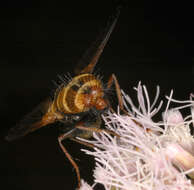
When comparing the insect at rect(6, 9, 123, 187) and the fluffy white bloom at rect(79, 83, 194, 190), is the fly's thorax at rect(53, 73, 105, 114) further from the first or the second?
the fluffy white bloom at rect(79, 83, 194, 190)

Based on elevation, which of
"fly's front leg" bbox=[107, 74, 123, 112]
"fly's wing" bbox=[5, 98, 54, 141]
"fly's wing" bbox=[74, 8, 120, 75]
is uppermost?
"fly's wing" bbox=[74, 8, 120, 75]

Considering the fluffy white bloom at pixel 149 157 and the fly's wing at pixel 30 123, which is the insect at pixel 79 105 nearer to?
the fly's wing at pixel 30 123

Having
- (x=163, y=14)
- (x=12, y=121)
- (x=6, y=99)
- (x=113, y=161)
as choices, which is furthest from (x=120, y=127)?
(x=163, y=14)

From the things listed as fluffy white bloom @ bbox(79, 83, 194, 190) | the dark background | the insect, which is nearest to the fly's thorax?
the insect

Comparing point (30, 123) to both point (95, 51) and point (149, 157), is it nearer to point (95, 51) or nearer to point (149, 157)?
point (95, 51)

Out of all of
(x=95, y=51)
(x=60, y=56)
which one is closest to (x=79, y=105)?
(x=95, y=51)

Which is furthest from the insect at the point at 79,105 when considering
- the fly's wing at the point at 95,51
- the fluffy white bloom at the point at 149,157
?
the fluffy white bloom at the point at 149,157
